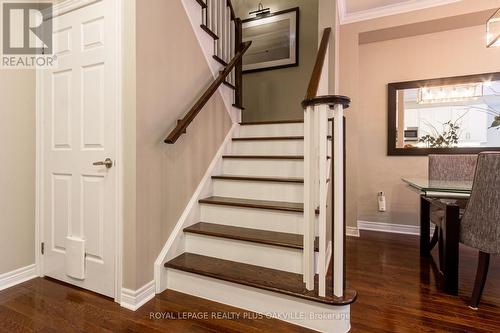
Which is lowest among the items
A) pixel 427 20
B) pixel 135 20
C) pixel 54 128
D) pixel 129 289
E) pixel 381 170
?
pixel 129 289

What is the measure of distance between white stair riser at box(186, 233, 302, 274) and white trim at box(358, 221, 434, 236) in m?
2.23

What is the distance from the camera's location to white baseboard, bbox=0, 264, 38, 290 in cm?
196

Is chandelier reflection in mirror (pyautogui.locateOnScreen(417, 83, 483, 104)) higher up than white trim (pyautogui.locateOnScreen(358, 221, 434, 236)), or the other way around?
chandelier reflection in mirror (pyautogui.locateOnScreen(417, 83, 483, 104))

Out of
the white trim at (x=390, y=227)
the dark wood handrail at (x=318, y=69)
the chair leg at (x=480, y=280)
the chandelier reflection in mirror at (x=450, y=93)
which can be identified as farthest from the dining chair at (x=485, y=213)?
the chandelier reflection in mirror at (x=450, y=93)

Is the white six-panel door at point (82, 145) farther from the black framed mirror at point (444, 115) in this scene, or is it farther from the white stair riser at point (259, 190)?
the black framed mirror at point (444, 115)

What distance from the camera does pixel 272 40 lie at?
396 cm

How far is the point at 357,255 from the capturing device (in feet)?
8.64

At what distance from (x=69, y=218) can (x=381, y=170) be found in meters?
3.47

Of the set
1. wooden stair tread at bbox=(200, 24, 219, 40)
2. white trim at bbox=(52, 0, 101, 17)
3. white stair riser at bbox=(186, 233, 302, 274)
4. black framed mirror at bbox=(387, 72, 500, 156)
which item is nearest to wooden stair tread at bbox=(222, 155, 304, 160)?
white stair riser at bbox=(186, 233, 302, 274)

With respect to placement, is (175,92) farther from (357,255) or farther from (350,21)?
(350,21)

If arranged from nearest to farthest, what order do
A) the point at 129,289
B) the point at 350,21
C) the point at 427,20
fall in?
the point at 129,289 < the point at 427,20 < the point at 350,21

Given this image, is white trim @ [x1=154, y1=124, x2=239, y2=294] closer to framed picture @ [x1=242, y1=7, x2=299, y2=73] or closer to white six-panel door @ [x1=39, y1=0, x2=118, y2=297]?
white six-panel door @ [x1=39, y1=0, x2=118, y2=297]

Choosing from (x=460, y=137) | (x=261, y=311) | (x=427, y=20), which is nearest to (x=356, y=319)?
(x=261, y=311)

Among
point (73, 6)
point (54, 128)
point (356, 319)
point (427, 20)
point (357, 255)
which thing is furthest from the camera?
point (427, 20)
